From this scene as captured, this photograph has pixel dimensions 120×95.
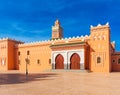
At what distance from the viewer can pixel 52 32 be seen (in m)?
48.7

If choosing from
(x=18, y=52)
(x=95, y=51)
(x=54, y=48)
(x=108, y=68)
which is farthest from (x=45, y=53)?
(x=108, y=68)

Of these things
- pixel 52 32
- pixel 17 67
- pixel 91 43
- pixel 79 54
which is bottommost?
pixel 17 67

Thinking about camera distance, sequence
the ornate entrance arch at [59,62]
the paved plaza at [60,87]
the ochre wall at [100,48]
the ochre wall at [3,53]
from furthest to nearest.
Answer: the ochre wall at [3,53]
the ornate entrance arch at [59,62]
the ochre wall at [100,48]
the paved plaza at [60,87]

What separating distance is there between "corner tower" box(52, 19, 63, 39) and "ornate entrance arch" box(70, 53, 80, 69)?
57.8 ft

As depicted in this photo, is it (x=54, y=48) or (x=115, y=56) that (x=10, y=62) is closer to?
(x=54, y=48)

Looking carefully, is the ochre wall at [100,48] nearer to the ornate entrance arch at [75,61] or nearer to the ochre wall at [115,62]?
the ornate entrance arch at [75,61]

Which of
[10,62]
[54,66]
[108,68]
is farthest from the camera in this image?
[10,62]

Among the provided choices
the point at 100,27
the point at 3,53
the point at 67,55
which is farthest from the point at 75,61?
the point at 3,53

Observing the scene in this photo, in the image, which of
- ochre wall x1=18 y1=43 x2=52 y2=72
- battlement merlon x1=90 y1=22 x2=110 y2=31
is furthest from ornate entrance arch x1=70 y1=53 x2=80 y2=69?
ochre wall x1=18 y1=43 x2=52 y2=72

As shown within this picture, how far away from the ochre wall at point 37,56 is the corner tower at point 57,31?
1113 centimetres

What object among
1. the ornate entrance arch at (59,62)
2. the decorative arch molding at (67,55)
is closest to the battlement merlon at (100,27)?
the decorative arch molding at (67,55)

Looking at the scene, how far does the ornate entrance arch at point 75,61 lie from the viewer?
30.1 metres

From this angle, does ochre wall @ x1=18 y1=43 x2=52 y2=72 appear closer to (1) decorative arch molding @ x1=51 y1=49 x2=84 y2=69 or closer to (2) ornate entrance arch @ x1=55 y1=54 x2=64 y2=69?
(1) decorative arch molding @ x1=51 y1=49 x2=84 y2=69

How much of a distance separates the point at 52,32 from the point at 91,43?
2085 cm
